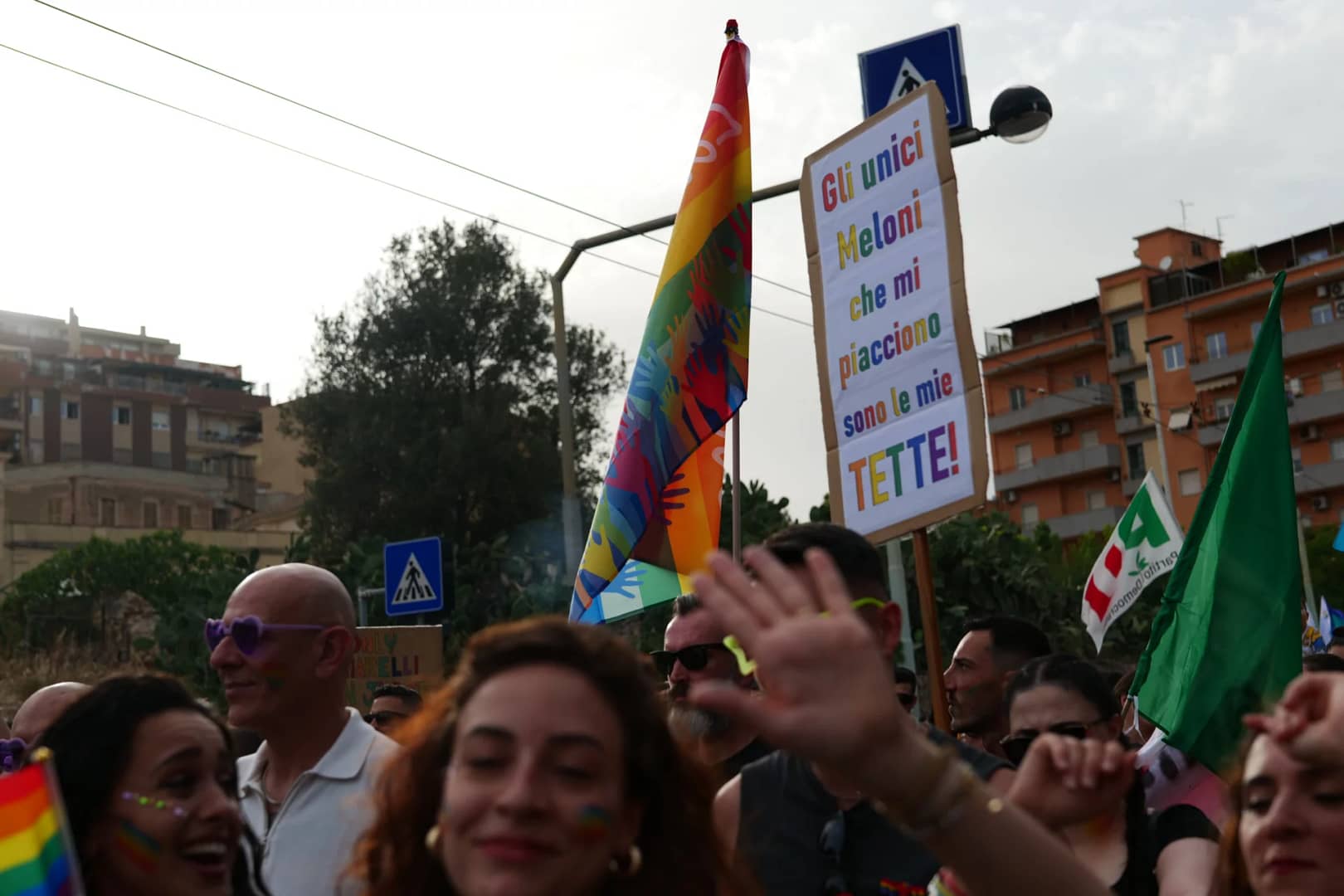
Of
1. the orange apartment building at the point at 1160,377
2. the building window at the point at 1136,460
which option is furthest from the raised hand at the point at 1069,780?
the building window at the point at 1136,460

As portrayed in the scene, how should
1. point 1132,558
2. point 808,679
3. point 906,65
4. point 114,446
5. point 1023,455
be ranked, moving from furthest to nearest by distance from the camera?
point 114,446 → point 1023,455 → point 1132,558 → point 906,65 → point 808,679

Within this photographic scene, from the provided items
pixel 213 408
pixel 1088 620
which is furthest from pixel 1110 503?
pixel 1088 620

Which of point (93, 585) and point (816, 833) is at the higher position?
point (93, 585)

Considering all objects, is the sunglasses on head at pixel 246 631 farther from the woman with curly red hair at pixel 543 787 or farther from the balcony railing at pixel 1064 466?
the balcony railing at pixel 1064 466

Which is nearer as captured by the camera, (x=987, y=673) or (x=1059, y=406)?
(x=987, y=673)

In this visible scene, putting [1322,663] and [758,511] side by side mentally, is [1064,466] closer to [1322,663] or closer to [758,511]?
[758,511]

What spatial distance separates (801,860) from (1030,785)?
0.89 m

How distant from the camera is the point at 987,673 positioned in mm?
5855

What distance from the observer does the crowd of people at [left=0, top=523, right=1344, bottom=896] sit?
211 cm

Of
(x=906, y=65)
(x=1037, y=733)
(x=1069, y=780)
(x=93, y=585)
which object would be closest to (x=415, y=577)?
(x=906, y=65)

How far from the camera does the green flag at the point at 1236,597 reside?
5.08 m

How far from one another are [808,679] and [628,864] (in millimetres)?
631

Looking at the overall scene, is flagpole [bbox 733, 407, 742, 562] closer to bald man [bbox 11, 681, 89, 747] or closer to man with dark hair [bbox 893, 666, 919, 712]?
man with dark hair [bbox 893, 666, 919, 712]

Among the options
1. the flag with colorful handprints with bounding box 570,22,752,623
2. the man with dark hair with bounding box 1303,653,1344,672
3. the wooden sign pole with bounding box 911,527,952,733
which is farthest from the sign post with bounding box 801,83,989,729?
the man with dark hair with bounding box 1303,653,1344,672
